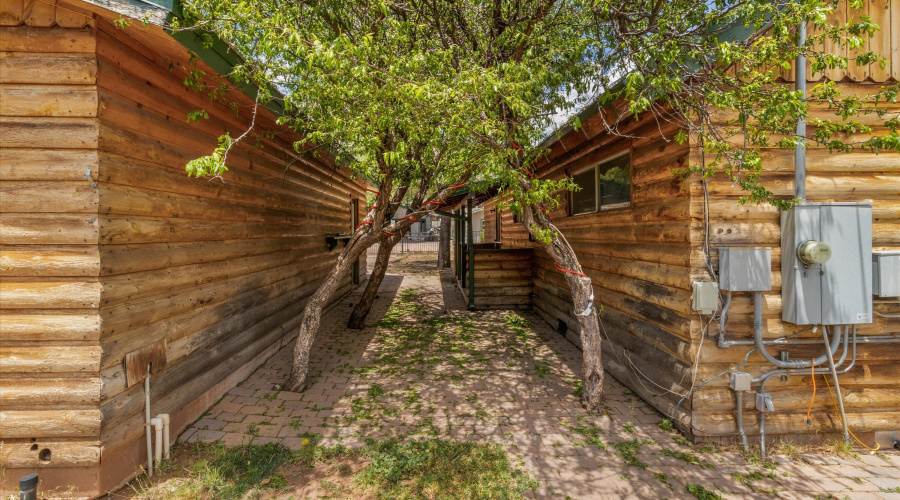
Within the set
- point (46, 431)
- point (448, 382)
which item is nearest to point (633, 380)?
point (448, 382)

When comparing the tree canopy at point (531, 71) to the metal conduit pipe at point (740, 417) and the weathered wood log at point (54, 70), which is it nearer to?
the weathered wood log at point (54, 70)

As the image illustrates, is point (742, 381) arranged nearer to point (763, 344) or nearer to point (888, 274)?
point (763, 344)

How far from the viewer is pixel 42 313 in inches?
97.7

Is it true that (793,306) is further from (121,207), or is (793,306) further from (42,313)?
(42,313)

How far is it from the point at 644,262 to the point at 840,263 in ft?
4.70

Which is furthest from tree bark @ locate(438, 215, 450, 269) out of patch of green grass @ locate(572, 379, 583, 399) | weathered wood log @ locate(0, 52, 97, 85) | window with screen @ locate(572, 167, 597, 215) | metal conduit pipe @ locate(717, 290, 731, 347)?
weathered wood log @ locate(0, 52, 97, 85)

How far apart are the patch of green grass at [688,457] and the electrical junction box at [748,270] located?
1.40m

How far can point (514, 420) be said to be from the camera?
3.59m

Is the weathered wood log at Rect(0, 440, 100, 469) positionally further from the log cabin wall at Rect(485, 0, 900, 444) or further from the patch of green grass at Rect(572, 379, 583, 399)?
the log cabin wall at Rect(485, 0, 900, 444)

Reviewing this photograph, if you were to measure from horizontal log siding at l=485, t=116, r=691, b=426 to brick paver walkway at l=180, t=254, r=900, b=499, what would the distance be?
46 centimetres

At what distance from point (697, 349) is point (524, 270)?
210 inches

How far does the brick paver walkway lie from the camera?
2736 mm

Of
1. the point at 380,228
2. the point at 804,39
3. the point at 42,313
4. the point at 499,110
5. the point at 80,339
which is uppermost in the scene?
the point at 804,39

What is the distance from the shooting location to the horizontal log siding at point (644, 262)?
3.31 meters
